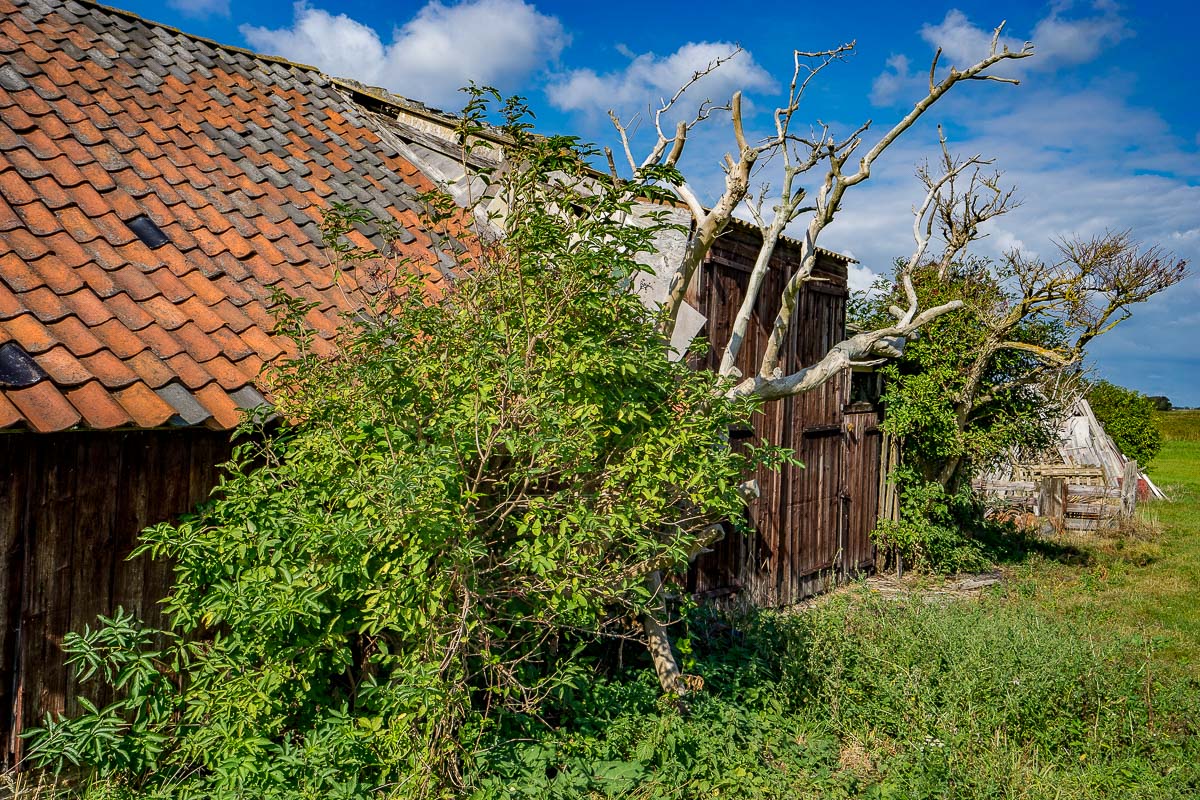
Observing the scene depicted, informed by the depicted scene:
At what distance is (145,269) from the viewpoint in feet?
16.1

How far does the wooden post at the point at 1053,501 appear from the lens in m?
15.6

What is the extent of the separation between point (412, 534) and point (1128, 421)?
2598 cm

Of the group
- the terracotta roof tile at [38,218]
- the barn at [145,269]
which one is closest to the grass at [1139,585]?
the barn at [145,269]

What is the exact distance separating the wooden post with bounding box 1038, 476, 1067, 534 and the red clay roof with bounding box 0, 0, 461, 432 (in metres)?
13.8

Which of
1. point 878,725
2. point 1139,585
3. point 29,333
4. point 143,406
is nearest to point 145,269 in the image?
point 29,333

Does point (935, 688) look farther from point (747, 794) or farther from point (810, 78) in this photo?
point (810, 78)

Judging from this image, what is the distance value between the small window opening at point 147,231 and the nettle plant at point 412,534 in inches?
53.0

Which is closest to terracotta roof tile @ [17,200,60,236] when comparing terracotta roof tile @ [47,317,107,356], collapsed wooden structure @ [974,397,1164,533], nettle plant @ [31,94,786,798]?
terracotta roof tile @ [47,317,107,356]

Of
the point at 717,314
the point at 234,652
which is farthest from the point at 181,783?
the point at 717,314

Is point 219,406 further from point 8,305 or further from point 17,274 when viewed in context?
point 17,274

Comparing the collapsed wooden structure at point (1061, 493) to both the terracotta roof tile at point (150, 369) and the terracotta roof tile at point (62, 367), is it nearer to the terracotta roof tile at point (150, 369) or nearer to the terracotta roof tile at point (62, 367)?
the terracotta roof tile at point (150, 369)

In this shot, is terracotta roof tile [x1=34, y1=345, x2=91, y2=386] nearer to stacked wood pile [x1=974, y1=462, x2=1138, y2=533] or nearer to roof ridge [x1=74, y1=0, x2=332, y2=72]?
roof ridge [x1=74, y1=0, x2=332, y2=72]

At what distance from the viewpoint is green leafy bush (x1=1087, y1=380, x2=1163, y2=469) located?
23.8 m

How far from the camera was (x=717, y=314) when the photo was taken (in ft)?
26.4
